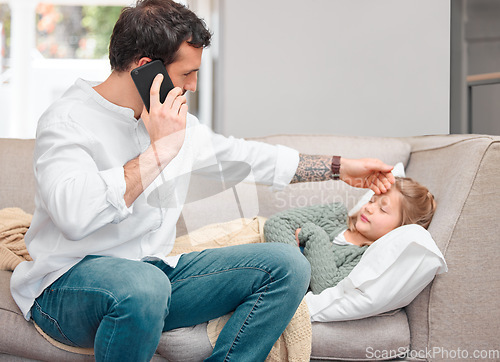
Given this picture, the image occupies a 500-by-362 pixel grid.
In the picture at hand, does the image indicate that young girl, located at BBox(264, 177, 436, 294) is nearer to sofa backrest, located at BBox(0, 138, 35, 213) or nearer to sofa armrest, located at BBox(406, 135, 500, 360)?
sofa armrest, located at BBox(406, 135, 500, 360)

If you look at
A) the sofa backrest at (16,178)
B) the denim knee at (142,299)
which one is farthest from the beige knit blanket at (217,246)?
the denim knee at (142,299)

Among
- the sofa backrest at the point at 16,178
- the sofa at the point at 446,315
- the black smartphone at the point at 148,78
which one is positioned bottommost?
the sofa at the point at 446,315

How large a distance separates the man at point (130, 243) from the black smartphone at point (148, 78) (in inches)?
1.0

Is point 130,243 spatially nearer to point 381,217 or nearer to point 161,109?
point 161,109

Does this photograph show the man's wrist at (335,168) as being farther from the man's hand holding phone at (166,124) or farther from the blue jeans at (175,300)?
the man's hand holding phone at (166,124)

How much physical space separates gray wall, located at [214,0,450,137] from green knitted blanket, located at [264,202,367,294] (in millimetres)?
847

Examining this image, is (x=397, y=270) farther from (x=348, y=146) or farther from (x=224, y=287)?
(x=348, y=146)

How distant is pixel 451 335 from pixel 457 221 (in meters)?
0.30

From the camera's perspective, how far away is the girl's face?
164 centimetres

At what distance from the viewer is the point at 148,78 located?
46.9 inches

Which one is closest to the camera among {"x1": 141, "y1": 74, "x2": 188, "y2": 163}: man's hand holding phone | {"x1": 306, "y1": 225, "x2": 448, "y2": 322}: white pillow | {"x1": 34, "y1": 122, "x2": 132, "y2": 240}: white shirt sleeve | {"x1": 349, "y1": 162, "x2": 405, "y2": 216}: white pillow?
{"x1": 34, "y1": 122, "x2": 132, "y2": 240}: white shirt sleeve

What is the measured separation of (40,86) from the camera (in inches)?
120

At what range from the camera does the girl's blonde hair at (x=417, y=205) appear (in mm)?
1579

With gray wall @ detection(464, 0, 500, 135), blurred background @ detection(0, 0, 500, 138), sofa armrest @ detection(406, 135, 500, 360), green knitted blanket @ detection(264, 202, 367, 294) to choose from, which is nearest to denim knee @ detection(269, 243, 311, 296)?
green knitted blanket @ detection(264, 202, 367, 294)
